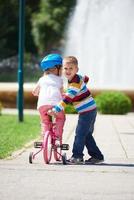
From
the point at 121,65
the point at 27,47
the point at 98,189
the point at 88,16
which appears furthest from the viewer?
the point at 27,47

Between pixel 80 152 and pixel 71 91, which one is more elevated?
pixel 71 91

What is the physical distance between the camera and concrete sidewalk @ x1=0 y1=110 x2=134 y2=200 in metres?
7.45

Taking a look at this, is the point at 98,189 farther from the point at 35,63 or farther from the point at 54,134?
the point at 35,63

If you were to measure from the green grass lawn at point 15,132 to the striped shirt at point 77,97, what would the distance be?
148 cm

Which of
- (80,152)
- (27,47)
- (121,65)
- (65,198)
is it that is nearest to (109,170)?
(80,152)

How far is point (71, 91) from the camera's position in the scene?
956cm

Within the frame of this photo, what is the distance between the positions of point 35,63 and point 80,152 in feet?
240

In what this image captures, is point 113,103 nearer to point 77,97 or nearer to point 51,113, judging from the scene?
point 77,97

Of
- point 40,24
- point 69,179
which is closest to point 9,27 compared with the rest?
point 40,24

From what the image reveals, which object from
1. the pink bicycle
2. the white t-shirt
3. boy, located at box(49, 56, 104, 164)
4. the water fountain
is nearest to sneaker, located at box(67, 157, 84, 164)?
boy, located at box(49, 56, 104, 164)

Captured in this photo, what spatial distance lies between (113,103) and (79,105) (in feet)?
40.4

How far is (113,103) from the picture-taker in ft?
72.2

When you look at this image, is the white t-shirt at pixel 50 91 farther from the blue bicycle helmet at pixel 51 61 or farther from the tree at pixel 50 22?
the tree at pixel 50 22

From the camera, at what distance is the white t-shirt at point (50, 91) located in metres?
9.70
